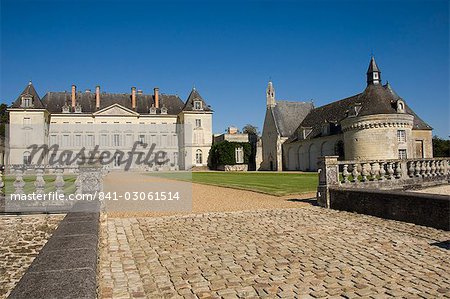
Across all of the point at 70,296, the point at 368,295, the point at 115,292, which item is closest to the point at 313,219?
the point at 368,295

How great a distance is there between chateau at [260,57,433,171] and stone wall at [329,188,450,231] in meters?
22.5

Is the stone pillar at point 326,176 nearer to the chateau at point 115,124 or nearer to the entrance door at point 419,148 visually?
the entrance door at point 419,148

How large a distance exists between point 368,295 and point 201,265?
1.90 m

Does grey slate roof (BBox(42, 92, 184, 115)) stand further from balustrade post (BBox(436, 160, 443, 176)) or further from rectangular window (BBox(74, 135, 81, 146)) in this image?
A: balustrade post (BBox(436, 160, 443, 176))

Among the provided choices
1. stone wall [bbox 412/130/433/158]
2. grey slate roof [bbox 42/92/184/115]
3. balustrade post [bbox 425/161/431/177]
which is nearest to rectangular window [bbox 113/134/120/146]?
grey slate roof [bbox 42/92/184/115]

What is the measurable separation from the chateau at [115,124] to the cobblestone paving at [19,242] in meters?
40.4

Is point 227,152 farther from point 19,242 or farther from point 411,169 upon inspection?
point 19,242

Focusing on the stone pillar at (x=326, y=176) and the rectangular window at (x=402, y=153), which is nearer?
the stone pillar at (x=326, y=176)

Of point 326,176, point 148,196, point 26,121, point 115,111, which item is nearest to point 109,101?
point 115,111

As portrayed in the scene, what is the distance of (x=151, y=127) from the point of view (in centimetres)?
5169

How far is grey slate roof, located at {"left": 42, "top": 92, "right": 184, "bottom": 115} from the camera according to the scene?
49406 millimetres

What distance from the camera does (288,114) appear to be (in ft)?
145

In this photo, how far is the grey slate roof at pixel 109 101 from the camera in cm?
4941

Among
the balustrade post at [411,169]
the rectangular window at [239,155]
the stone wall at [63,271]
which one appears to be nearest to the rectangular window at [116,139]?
the rectangular window at [239,155]
